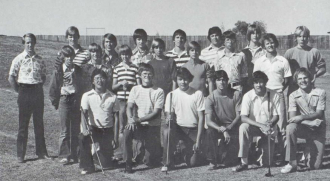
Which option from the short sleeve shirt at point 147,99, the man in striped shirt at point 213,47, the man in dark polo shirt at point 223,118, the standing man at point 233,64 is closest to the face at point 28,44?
the short sleeve shirt at point 147,99

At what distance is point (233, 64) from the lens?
753 centimetres

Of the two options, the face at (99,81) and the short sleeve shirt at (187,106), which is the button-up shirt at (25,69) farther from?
the short sleeve shirt at (187,106)

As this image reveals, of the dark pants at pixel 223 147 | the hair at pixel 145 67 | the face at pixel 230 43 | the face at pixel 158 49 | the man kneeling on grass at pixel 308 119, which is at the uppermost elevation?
the face at pixel 230 43

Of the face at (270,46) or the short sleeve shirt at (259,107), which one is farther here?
the face at (270,46)

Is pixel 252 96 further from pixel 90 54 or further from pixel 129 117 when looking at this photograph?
pixel 90 54

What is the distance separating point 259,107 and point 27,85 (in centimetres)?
371

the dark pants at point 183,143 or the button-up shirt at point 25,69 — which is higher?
the button-up shirt at point 25,69

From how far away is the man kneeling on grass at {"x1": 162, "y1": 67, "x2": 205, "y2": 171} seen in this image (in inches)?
284

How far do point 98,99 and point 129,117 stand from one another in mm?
551

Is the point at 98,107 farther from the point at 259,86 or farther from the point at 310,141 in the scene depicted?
the point at 310,141

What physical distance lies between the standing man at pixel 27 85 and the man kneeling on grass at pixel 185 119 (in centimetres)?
217

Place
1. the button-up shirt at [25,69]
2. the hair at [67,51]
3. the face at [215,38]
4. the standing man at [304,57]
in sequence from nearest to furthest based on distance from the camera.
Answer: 1. the hair at [67,51]
2. the button-up shirt at [25,69]
3. the standing man at [304,57]
4. the face at [215,38]

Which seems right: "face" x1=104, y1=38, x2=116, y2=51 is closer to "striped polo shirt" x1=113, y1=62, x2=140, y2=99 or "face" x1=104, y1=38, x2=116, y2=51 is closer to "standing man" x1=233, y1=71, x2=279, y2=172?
"striped polo shirt" x1=113, y1=62, x2=140, y2=99

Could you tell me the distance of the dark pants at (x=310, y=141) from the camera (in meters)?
6.86
